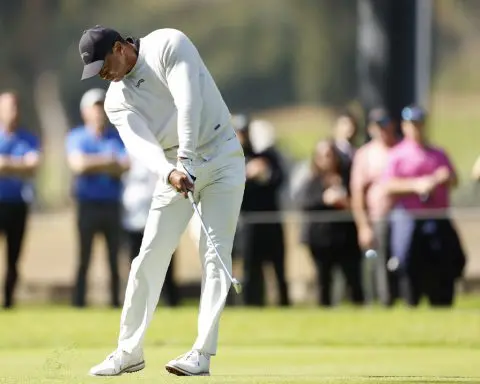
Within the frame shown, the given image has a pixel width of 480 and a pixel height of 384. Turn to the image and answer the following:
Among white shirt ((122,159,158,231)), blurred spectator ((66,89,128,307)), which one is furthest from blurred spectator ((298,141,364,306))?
blurred spectator ((66,89,128,307))

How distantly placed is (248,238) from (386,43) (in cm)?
316

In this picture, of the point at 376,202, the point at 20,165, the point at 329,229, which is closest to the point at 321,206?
the point at 329,229

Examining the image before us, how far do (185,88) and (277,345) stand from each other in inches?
145

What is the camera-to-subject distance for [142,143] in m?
9.89

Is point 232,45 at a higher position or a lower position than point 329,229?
lower

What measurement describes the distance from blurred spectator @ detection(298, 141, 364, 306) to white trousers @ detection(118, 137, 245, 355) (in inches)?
254

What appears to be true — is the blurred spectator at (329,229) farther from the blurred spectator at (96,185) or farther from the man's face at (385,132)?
the blurred spectator at (96,185)

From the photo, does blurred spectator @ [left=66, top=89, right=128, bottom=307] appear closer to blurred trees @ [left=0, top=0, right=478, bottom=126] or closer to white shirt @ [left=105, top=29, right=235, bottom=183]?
white shirt @ [left=105, top=29, right=235, bottom=183]

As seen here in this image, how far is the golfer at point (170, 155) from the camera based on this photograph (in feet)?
31.9

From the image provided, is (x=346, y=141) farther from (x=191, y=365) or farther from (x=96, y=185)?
(x=191, y=365)

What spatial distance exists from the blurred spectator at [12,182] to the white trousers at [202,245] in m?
6.67

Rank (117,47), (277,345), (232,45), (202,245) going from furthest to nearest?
(232,45)
(277,345)
(202,245)
(117,47)

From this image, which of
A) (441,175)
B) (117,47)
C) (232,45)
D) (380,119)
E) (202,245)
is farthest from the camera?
(232,45)

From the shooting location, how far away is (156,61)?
9.83 meters
